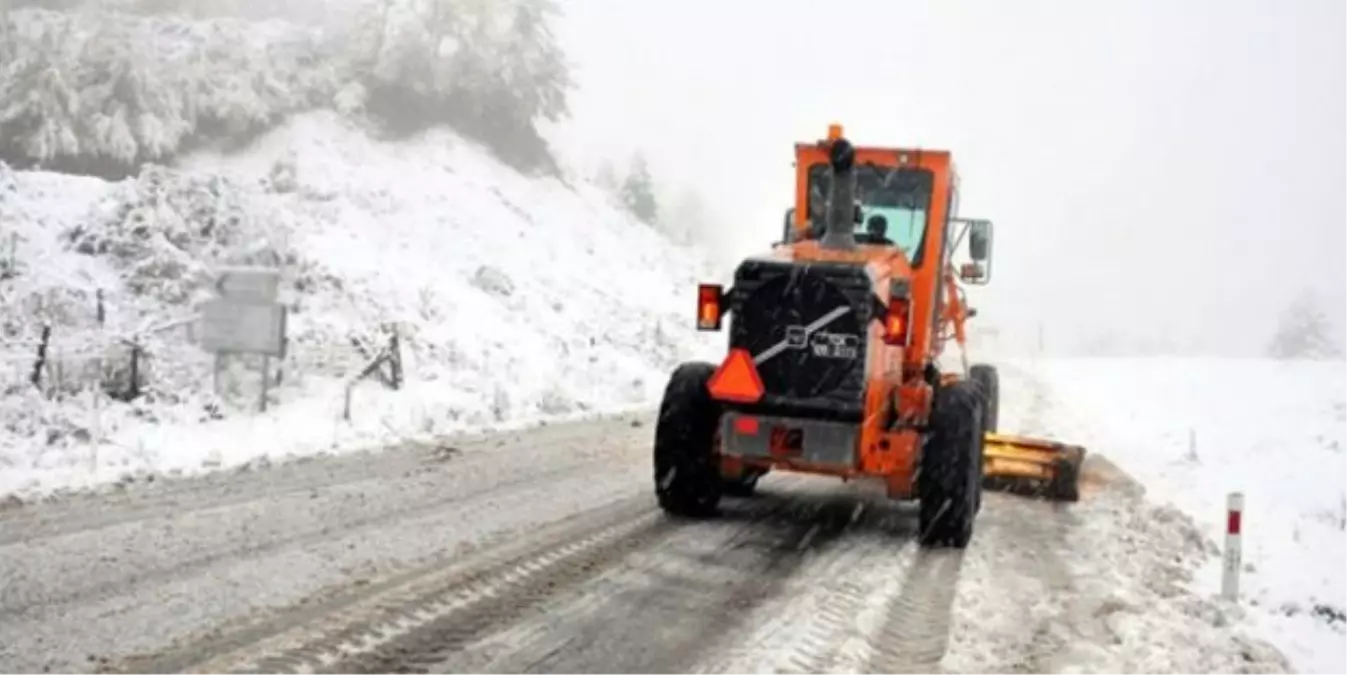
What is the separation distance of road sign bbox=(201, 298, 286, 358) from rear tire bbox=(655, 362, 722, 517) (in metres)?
7.30

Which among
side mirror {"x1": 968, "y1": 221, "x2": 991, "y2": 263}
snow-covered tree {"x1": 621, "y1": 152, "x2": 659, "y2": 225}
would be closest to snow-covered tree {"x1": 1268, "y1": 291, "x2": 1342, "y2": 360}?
snow-covered tree {"x1": 621, "y1": 152, "x2": 659, "y2": 225}

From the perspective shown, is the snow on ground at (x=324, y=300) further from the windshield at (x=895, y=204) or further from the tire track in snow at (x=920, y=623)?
the tire track in snow at (x=920, y=623)

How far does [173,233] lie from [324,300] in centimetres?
263

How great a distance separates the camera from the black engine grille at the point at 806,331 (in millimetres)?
9070

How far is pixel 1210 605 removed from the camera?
7.52 metres

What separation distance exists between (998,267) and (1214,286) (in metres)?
21.3

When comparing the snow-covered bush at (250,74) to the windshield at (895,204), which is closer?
the windshield at (895,204)

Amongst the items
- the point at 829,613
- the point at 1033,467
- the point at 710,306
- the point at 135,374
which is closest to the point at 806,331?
the point at 710,306

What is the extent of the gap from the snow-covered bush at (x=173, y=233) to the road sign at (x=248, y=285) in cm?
152

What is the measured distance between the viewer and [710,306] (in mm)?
9578

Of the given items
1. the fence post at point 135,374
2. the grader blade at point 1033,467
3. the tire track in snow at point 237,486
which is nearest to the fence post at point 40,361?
the fence post at point 135,374

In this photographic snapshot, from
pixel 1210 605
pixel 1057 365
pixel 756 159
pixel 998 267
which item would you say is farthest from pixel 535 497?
pixel 998 267

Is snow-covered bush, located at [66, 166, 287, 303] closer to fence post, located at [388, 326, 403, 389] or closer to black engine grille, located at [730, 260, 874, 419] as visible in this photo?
fence post, located at [388, 326, 403, 389]

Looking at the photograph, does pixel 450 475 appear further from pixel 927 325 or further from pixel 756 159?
pixel 756 159
